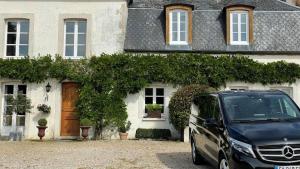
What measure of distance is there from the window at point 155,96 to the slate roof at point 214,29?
6.19 feet

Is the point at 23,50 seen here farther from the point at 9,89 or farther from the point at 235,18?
the point at 235,18

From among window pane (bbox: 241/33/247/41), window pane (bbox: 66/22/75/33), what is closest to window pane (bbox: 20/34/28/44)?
window pane (bbox: 66/22/75/33)

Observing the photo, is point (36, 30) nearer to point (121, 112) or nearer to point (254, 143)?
point (121, 112)

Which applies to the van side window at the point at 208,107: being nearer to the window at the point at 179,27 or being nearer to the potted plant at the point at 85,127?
the potted plant at the point at 85,127

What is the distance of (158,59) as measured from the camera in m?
18.0

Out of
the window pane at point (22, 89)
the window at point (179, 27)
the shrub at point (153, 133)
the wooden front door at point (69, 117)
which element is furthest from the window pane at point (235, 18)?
the window pane at point (22, 89)

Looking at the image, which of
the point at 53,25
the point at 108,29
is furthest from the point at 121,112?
the point at 53,25

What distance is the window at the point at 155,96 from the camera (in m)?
18.4

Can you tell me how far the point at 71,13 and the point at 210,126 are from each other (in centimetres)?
1203

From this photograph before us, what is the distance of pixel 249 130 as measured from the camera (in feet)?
22.8

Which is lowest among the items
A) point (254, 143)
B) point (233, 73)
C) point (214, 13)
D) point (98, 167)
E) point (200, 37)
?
point (98, 167)

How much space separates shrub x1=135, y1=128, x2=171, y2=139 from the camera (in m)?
17.7

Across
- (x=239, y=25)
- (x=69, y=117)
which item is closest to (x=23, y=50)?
(x=69, y=117)

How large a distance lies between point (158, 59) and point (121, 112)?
2927 millimetres
